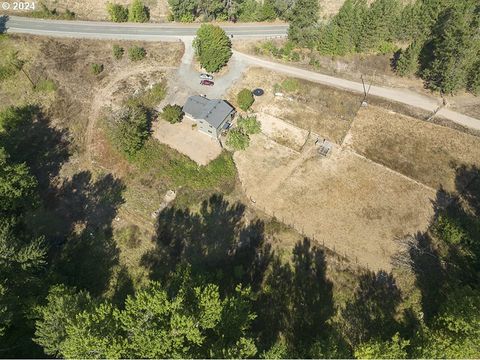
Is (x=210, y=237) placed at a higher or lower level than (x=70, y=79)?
lower

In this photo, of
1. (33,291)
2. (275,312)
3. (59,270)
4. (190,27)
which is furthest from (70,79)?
(275,312)

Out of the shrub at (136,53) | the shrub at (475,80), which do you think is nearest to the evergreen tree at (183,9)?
the shrub at (136,53)

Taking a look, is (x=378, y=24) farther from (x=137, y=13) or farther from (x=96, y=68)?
(x=96, y=68)

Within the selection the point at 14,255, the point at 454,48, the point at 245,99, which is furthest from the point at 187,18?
the point at 14,255

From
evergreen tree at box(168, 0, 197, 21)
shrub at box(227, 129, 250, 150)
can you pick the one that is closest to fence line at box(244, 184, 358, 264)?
shrub at box(227, 129, 250, 150)

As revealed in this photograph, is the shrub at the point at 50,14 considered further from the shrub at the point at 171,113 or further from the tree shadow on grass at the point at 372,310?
the tree shadow on grass at the point at 372,310

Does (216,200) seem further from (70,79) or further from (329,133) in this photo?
(70,79)

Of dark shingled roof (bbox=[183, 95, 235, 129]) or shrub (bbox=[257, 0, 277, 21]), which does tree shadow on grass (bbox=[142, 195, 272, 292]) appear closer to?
dark shingled roof (bbox=[183, 95, 235, 129])
